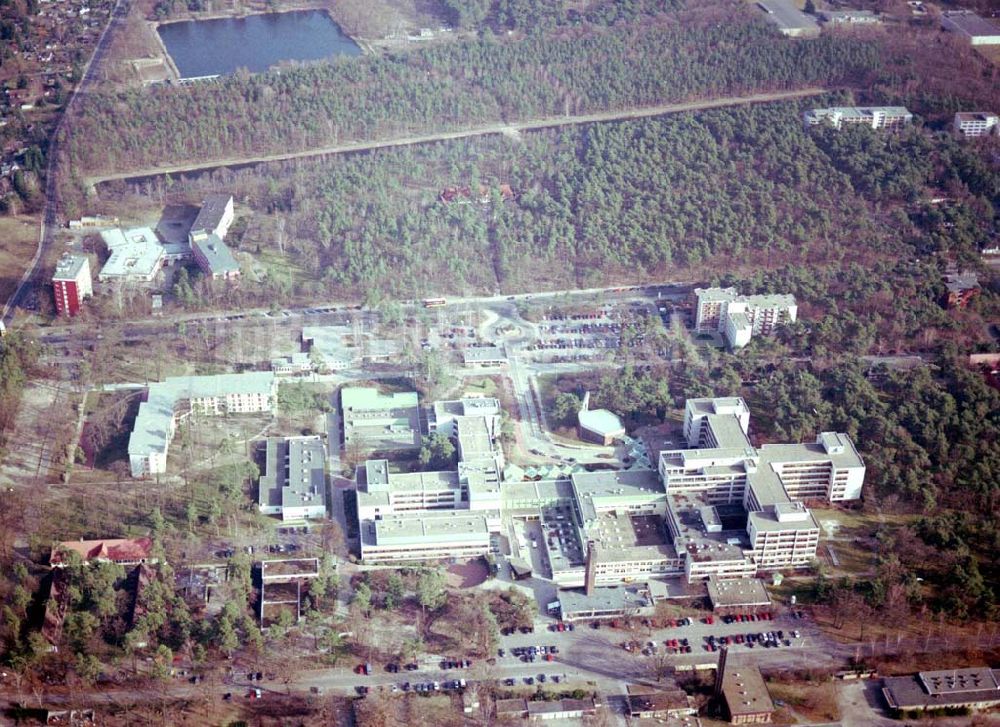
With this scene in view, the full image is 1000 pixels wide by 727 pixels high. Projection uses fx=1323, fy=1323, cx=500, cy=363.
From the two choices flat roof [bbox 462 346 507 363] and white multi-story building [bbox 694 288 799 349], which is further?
white multi-story building [bbox 694 288 799 349]

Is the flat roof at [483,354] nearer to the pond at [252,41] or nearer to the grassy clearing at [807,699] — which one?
the grassy clearing at [807,699]

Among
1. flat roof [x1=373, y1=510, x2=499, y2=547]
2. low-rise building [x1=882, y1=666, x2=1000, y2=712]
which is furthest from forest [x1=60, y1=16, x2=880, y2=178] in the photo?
low-rise building [x1=882, y1=666, x2=1000, y2=712]

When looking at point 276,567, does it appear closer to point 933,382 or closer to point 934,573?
point 934,573

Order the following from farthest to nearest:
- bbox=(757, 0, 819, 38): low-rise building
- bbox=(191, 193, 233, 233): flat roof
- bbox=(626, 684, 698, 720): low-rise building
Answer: bbox=(757, 0, 819, 38): low-rise building → bbox=(191, 193, 233, 233): flat roof → bbox=(626, 684, 698, 720): low-rise building

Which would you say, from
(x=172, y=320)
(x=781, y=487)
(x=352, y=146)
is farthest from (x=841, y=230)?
(x=172, y=320)

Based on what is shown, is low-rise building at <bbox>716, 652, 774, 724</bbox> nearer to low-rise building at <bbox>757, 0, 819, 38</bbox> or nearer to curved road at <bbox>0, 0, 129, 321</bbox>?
curved road at <bbox>0, 0, 129, 321</bbox>

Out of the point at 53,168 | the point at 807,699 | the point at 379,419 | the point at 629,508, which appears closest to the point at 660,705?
the point at 807,699
